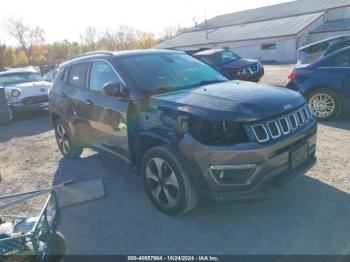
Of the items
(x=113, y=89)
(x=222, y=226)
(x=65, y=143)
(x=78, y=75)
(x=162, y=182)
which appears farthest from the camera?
(x=65, y=143)

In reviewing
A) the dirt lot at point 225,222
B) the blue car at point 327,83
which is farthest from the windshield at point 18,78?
the blue car at point 327,83

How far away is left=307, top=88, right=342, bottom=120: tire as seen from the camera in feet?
21.7

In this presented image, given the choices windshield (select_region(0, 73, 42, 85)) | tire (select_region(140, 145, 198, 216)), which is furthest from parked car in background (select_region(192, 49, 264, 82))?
tire (select_region(140, 145, 198, 216))

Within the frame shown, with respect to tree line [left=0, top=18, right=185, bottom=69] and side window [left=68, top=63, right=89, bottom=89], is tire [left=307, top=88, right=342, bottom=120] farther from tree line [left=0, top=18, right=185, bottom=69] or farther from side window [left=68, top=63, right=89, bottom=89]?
tree line [left=0, top=18, right=185, bottom=69]

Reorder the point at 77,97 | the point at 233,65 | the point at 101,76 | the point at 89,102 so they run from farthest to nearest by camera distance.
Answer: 1. the point at 233,65
2. the point at 77,97
3. the point at 89,102
4. the point at 101,76

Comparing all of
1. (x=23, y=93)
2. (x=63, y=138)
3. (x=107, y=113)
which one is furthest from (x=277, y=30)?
(x=107, y=113)

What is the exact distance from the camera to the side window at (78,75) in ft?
16.0

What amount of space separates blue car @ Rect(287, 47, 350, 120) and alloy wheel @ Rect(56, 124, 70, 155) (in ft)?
16.4

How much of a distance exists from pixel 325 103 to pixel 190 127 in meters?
4.76

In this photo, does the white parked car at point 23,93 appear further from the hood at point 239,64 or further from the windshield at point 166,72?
the windshield at point 166,72

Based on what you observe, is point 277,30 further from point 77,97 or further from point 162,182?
point 162,182

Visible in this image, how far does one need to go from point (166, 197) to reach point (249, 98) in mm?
1417

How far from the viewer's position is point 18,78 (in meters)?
11.8

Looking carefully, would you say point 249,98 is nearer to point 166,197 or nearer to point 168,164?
point 168,164
